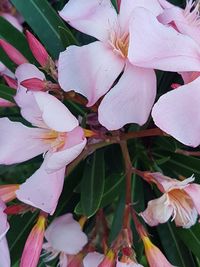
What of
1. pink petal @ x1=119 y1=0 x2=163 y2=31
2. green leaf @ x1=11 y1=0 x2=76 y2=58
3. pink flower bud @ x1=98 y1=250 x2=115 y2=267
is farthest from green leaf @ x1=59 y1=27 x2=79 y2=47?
pink flower bud @ x1=98 y1=250 x2=115 y2=267

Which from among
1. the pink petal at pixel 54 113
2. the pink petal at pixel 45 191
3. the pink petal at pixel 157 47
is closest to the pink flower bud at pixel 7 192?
the pink petal at pixel 45 191

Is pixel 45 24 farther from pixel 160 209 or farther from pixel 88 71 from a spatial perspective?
pixel 160 209

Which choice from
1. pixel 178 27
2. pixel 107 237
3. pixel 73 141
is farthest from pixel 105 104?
pixel 107 237

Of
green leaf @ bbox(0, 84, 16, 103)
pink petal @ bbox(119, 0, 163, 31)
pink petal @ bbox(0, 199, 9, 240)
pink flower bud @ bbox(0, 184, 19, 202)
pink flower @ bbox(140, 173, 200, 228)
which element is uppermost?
pink petal @ bbox(119, 0, 163, 31)

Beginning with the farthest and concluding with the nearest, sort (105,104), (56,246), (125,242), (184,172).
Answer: (184,172) < (56,246) < (125,242) < (105,104)

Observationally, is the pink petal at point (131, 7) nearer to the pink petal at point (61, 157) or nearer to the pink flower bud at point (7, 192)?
the pink petal at point (61, 157)

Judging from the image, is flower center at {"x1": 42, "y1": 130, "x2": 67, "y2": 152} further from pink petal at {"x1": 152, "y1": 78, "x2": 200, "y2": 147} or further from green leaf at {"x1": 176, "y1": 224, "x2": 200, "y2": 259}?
green leaf at {"x1": 176, "y1": 224, "x2": 200, "y2": 259}

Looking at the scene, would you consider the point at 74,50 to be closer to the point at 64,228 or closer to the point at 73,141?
the point at 73,141
